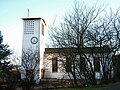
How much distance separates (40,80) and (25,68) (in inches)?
169

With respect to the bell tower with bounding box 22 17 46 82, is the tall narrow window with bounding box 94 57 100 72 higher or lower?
lower

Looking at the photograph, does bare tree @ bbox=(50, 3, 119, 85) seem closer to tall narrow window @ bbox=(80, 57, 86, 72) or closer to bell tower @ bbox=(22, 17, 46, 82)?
tall narrow window @ bbox=(80, 57, 86, 72)

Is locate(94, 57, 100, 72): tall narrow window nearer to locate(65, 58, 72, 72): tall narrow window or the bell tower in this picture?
locate(65, 58, 72, 72): tall narrow window

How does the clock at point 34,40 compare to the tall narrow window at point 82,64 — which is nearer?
the tall narrow window at point 82,64

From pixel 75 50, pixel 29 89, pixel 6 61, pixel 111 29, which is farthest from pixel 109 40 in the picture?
pixel 6 61

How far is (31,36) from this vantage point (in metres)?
42.8

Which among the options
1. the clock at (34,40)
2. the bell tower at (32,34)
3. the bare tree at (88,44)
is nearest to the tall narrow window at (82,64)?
the bare tree at (88,44)

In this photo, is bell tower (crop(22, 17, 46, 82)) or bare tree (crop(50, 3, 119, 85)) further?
bell tower (crop(22, 17, 46, 82))

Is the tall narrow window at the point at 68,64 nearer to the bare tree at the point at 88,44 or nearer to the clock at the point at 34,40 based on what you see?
the bare tree at the point at 88,44

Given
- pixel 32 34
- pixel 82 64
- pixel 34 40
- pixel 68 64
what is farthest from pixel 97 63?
pixel 32 34

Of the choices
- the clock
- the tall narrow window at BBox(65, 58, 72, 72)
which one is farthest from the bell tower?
the tall narrow window at BBox(65, 58, 72, 72)

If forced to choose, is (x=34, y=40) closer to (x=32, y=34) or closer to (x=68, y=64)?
(x=32, y=34)

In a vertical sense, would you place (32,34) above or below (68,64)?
above

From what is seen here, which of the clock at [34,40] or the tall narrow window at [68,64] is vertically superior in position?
the clock at [34,40]
